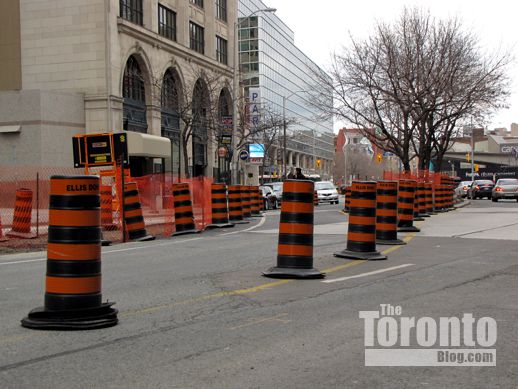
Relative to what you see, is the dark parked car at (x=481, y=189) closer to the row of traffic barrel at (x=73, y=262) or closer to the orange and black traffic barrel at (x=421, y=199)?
the orange and black traffic barrel at (x=421, y=199)

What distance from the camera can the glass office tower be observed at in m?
86.7

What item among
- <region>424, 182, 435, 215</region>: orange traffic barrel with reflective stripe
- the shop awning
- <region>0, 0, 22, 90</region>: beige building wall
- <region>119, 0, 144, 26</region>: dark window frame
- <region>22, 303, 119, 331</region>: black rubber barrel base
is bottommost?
<region>22, 303, 119, 331</region>: black rubber barrel base

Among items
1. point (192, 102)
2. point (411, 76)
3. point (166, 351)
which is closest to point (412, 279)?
point (166, 351)

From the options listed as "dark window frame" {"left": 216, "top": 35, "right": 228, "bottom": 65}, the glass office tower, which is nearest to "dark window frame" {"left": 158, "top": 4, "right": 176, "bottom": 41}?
"dark window frame" {"left": 216, "top": 35, "right": 228, "bottom": 65}

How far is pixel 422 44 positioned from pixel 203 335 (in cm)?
3083

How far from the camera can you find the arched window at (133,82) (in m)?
37.2

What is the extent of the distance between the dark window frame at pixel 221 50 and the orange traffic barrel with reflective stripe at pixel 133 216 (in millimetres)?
36945

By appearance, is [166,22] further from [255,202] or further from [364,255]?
[364,255]

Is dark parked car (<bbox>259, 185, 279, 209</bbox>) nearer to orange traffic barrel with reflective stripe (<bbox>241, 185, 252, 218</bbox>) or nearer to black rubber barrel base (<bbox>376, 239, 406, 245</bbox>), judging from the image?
orange traffic barrel with reflective stripe (<bbox>241, 185, 252, 218</bbox>)

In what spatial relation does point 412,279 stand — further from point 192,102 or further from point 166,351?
point 192,102

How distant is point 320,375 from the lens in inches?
175

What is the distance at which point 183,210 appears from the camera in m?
17.0

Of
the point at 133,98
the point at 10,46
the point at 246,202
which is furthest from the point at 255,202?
the point at 10,46
